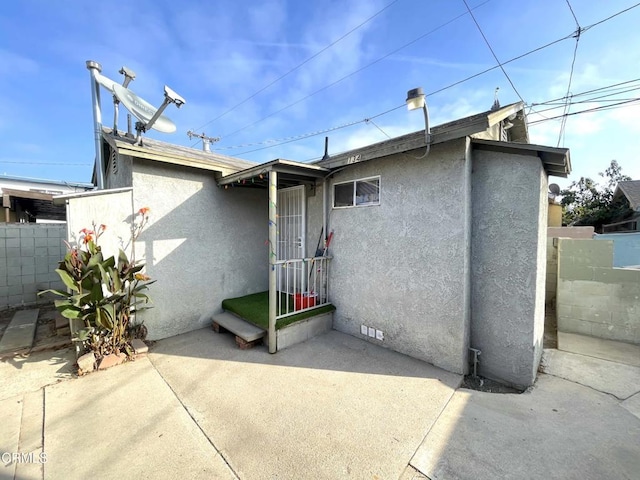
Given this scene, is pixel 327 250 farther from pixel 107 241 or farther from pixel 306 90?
pixel 306 90

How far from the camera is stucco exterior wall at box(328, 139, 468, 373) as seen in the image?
359cm

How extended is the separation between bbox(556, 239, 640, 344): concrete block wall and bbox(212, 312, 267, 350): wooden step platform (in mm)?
6168

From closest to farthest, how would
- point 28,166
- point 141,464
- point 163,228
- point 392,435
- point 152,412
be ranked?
point 141,464 < point 392,435 < point 152,412 < point 163,228 < point 28,166

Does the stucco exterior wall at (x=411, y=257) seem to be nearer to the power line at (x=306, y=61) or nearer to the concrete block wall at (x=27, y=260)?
the power line at (x=306, y=61)

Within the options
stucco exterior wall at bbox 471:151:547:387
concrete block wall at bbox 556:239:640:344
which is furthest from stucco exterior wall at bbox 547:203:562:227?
stucco exterior wall at bbox 471:151:547:387

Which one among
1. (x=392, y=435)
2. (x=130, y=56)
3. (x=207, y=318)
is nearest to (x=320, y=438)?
(x=392, y=435)

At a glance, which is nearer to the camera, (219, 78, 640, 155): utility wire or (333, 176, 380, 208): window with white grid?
(333, 176, 380, 208): window with white grid

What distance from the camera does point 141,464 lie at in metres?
2.17

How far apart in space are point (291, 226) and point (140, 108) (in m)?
3.99

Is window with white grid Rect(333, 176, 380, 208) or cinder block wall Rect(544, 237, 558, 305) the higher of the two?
window with white grid Rect(333, 176, 380, 208)

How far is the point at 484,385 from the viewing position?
11.5 ft

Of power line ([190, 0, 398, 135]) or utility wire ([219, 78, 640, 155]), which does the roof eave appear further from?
power line ([190, 0, 398, 135])

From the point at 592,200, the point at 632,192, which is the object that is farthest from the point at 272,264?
the point at 592,200

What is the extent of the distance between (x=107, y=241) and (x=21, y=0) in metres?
4.45
